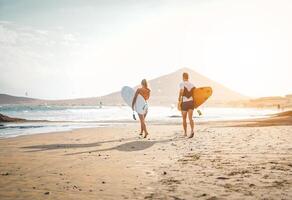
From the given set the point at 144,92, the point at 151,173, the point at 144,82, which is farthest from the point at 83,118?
the point at 151,173

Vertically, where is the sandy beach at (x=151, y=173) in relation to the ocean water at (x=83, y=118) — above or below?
below

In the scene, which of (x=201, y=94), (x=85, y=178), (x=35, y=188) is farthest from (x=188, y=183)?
(x=201, y=94)

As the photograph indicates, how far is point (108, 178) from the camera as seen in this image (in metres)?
5.40

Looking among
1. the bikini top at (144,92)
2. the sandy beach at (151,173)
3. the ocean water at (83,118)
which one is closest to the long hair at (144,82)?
the bikini top at (144,92)

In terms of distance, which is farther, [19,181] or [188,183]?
[19,181]

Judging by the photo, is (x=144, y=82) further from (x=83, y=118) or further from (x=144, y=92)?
(x=83, y=118)

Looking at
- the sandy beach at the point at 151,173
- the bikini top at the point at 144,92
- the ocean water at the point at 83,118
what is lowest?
the sandy beach at the point at 151,173

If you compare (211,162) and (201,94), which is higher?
(201,94)

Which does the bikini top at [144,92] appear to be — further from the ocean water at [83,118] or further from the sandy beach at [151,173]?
the ocean water at [83,118]

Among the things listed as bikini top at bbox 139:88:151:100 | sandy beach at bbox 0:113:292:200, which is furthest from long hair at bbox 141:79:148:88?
sandy beach at bbox 0:113:292:200

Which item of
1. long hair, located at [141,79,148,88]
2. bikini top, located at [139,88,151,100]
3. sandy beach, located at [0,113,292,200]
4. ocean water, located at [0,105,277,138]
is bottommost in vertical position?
sandy beach, located at [0,113,292,200]

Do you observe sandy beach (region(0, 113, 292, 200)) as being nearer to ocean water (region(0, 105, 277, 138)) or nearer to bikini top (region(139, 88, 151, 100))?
bikini top (region(139, 88, 151, 100))

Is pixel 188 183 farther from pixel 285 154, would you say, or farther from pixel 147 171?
pixel 285 154

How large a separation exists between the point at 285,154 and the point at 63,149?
19.5 ft
